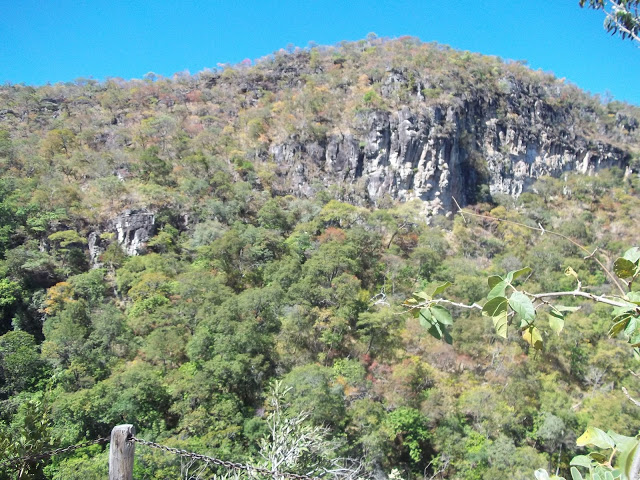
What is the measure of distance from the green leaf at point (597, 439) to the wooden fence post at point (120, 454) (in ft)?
6.87

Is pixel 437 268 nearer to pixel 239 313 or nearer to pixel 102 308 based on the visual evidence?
pixel 239 313

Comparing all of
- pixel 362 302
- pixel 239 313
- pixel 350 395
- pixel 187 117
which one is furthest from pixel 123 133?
pixel 350 395

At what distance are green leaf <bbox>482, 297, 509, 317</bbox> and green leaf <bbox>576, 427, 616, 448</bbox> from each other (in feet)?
1.31

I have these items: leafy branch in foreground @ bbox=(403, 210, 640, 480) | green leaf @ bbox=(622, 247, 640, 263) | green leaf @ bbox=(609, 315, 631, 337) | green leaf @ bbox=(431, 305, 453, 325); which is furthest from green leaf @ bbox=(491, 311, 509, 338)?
green leaf @ bbox=(622, 247, 640, 263)

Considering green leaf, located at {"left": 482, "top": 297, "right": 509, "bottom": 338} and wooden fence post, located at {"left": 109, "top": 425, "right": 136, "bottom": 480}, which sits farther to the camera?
wooden fence post, located at {"left": 109, "top": 425, "right": 136, "bottom": 480}

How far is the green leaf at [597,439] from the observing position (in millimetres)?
898

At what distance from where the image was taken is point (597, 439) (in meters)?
0.93

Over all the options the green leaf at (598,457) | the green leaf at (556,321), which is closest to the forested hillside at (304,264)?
the green leaf at (556,321)

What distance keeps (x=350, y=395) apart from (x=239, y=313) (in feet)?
16.7

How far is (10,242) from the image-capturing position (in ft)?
58.1

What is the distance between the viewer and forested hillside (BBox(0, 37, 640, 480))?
10664 millimetres

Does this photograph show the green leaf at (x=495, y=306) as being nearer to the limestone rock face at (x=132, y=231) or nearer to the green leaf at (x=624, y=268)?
the green leaf at (x=624, y=268)

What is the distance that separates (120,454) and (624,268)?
8.09 ft

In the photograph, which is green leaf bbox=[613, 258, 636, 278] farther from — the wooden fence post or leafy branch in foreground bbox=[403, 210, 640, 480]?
the wooden fence post
